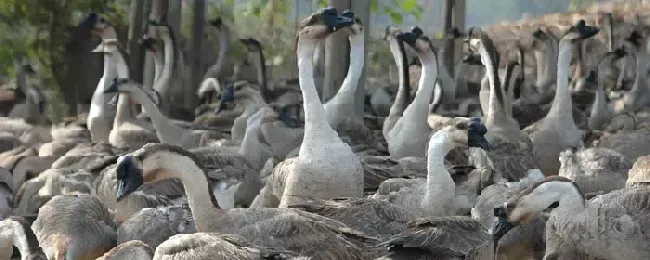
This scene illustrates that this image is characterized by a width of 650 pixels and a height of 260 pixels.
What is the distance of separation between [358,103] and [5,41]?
5516mm

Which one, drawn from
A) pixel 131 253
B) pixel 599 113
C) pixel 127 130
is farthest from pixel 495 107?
pixel 131 253

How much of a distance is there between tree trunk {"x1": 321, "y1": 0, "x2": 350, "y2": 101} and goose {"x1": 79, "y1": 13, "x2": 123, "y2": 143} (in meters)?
2.35

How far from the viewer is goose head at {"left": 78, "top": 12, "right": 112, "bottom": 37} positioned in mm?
13858

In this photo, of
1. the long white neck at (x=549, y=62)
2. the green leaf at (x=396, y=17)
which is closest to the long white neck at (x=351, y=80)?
the green leaf at (x=396, y=17)

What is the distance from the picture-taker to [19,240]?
672 cm

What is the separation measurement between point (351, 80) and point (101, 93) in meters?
3.00

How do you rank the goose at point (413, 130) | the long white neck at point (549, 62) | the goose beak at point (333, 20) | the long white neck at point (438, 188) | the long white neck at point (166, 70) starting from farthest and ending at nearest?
the long white neck at point (549, 62), the long white neck at point (166, 70), the goose at point (413, 130), the goose beak at point (333, 20), the long white neck at point (438, 188)

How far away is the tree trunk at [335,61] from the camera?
1202 cm

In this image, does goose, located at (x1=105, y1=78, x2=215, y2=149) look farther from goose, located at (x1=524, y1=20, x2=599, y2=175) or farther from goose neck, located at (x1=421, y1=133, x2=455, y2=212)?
goose neck, located at (x1=421, y1=133, x2=455, y2=212)

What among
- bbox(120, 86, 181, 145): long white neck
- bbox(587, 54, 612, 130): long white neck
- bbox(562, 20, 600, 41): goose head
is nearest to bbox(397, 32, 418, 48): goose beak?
bbox(562, 20, 600, 41): goose head

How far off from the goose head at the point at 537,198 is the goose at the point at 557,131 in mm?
4017

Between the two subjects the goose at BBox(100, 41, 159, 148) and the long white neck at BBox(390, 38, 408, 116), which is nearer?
the goose at BBox(100, 41, 159, 148)

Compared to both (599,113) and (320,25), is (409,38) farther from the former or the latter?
(599,113)

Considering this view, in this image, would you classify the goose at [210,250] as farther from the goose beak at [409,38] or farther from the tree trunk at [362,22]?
the goose beak at [409,38]
